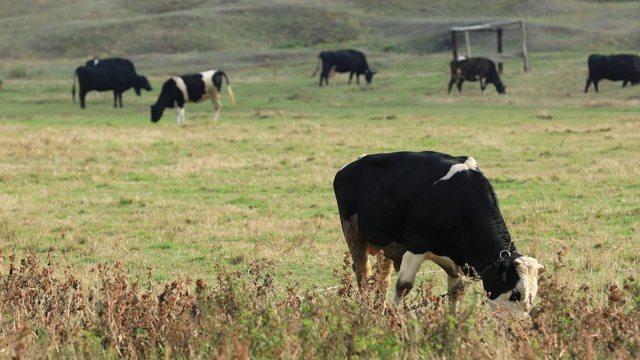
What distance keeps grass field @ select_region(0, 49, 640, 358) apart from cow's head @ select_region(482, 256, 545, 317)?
0.79 feet

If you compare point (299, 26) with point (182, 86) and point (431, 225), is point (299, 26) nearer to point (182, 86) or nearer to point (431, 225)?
point (182, 86)

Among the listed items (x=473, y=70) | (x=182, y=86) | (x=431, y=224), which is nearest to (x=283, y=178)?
(x=431, y=224)

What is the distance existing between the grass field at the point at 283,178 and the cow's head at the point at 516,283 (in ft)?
0.79

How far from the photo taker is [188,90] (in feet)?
103

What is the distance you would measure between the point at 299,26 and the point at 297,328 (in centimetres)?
8120

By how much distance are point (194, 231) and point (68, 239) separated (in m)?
1.52

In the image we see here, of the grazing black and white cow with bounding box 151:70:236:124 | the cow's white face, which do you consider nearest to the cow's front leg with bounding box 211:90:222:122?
the grazing black and white cow with bounding box 151:70:236:124

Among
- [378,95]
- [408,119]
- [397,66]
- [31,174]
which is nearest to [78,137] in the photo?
[31,174]

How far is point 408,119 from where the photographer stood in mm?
27547

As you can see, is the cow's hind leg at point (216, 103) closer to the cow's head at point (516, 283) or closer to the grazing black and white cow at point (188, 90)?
the grazing black and white cow at point (188, 90)

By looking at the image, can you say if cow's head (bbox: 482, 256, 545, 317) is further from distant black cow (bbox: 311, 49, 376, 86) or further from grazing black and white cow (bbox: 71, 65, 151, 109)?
distant black cow (bbox: 311, 49, 376, 86)

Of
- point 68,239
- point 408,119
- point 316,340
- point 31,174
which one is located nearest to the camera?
point 316,340

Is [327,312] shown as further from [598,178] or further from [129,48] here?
[129,48]

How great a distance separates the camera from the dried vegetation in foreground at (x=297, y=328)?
5504 mm
